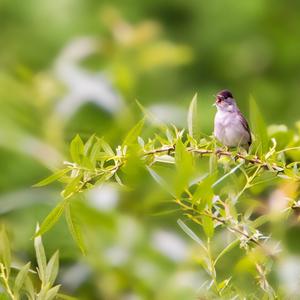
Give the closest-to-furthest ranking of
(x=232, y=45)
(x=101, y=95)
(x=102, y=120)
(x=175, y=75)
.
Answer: (x=101, y=95) < (x=102, y=120) < (x=175, y=75) < (x=232, y=45)

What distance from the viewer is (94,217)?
54cm

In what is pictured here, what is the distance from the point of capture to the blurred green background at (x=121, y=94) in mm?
583

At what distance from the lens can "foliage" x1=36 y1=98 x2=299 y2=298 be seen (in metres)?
0.61

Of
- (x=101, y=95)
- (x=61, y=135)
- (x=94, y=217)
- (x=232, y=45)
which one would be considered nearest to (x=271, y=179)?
(x=94, y=217)

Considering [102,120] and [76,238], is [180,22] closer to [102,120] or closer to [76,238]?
[102,120]

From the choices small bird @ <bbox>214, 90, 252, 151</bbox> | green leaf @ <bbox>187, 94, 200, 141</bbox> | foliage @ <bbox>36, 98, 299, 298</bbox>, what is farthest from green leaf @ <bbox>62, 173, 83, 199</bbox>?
small bird @ <bbox>214, 90, 252, 151</bbox>

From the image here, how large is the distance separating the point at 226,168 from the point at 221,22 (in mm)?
3328

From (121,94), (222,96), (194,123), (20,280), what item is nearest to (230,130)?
(222,96)

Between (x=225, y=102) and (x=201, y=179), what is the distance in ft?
1.83

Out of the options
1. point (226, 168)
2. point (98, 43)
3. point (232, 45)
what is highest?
point (226, 168)

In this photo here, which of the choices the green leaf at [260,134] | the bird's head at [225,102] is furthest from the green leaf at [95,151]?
the bird's head at [225,102]

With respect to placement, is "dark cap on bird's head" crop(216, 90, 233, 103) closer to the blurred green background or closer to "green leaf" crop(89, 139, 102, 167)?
the blurred green background

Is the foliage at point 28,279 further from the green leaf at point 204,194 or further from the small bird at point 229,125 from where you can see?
the small bird at point 229,125

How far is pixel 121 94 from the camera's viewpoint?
64.1 inches
